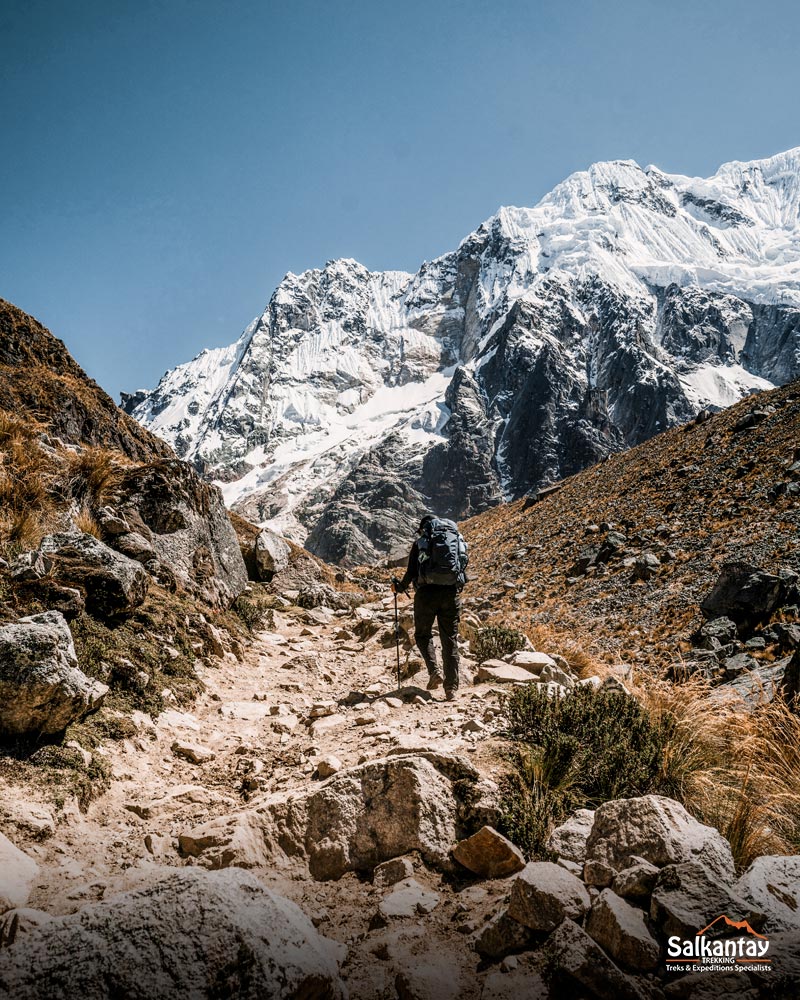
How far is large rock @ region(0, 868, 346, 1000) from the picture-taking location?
158cm

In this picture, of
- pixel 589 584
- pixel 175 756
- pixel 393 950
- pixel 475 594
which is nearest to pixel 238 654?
pixel 175 756

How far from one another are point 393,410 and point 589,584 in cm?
18527

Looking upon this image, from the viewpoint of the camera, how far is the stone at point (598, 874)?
2219 mm

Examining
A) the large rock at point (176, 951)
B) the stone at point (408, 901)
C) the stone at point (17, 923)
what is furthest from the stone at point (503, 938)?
the stone at point (17, 923)

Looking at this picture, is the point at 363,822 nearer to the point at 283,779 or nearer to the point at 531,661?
the point at 283,779

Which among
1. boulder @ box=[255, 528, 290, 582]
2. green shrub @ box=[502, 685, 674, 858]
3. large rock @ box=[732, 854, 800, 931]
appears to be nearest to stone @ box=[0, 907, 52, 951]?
green shrub @ box=[502, 685, 674, 858]

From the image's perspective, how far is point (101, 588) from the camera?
5016mm

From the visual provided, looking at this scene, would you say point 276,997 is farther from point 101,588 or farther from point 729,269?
point 729,269

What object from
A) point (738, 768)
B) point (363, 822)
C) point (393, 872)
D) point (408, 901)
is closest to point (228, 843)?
point (363, 822)

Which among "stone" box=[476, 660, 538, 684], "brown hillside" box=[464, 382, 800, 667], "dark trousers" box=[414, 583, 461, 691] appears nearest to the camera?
"stone" box=[476, 660, 538, 684]

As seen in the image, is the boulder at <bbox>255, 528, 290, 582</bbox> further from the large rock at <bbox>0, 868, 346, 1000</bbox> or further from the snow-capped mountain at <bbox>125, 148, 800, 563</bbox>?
the snow-capped mountain at <bbox>125, 148, 800, 563</bbox>

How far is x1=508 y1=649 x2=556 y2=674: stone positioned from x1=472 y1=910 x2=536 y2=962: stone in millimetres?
4222

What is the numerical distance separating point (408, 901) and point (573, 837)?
2.85 ft

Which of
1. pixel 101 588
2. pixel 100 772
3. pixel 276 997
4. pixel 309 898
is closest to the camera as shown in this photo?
pixel 276 997
